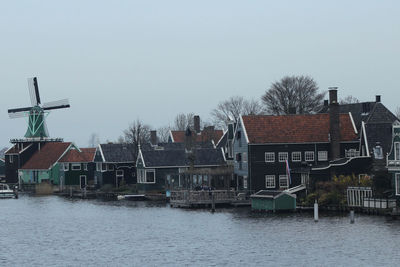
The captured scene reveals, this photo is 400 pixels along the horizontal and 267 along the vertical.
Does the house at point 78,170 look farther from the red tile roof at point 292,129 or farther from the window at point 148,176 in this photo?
the red tile roof at point 292,129

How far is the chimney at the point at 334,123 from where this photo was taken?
89938mm

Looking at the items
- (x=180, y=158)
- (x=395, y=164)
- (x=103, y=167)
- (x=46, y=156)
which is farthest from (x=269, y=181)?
(x=46, y=156)

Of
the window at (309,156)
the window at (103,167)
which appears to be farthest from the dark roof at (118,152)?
the window at (309,156)

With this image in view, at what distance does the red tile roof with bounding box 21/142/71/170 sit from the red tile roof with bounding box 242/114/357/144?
175 feet

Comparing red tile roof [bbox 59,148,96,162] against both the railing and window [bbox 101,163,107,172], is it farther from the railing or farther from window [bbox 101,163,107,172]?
the railing

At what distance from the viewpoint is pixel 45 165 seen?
138 m

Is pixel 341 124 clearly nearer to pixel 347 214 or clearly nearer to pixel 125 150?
pixel 347 214

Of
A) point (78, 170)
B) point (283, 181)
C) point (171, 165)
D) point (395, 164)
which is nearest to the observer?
point (395, 164)

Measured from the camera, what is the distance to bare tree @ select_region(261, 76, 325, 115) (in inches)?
5157

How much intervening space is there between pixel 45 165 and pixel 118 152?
62.9 feet

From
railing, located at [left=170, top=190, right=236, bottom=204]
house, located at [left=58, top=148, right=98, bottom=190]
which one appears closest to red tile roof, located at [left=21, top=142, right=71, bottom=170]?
house, located at [left=58, top=148, right=98, bottom=190]

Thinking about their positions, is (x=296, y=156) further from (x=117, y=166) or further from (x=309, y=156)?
(x=117, y=166)

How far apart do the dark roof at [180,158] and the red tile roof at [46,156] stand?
3171 cm

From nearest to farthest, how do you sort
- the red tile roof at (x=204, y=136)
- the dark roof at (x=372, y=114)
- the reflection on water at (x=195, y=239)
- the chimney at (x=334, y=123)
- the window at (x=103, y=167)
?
the reflection on water at (x=195, y=239)
the chimney at (x=334, y=123)
the dark roof at (x=372, y=114)
the window at (x=103, y=167)
the red tile roof at (x=204, y=136)
